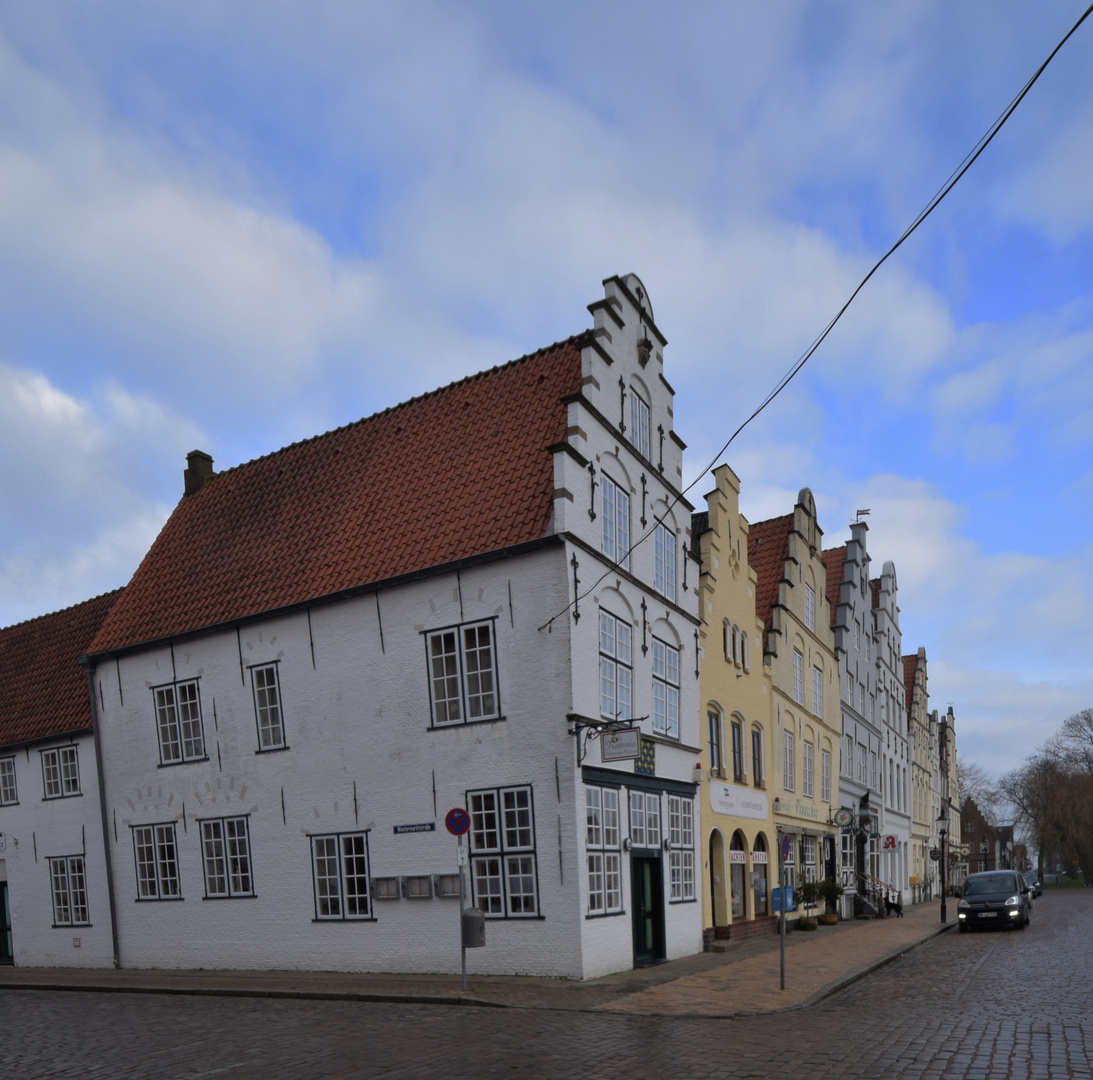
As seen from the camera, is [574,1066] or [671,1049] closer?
[574,1066]

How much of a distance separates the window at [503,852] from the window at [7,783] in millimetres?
14791

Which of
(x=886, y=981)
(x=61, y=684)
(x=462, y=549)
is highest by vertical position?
(x=462, y=549)

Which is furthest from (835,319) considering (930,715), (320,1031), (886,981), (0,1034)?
(930,715)

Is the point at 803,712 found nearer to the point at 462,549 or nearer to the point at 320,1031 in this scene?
the point at 462,549

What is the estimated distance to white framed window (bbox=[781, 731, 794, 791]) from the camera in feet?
102

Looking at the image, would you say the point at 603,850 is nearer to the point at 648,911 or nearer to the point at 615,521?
the point at 648,911

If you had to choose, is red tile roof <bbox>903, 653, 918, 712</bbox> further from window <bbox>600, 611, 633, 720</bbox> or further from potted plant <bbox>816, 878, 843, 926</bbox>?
window <bbox>600, 611, 633, 720</bbox>

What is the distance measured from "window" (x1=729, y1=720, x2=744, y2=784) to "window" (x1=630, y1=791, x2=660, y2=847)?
6074 millimetres

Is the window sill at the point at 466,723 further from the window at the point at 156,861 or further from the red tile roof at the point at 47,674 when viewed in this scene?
the red tile roof at the point at 47,674

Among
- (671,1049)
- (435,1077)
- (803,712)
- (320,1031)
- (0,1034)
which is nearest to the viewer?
(435,1077)

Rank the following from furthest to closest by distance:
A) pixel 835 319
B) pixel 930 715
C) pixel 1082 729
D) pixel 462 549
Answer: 1. pixel 1082 729
2. pixel 930 715
3. pixel 462 549
4. pixel 835 319

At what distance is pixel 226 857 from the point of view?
21656 millimetres

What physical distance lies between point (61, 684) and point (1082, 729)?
83.4 metres

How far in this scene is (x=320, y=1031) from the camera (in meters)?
13.0
